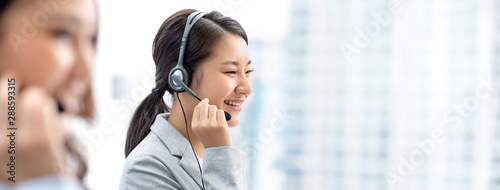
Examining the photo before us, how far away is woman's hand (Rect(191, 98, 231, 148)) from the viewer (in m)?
0.88

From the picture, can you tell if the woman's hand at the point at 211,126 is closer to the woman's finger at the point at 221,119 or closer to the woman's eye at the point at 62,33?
the woman's finger at the point at 221,119

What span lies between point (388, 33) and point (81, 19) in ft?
21.4

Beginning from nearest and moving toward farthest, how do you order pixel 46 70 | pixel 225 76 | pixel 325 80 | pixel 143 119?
1. pixel 46 70
2. pixel 225 76
3. pixel 143 119
4. pixel 325 80

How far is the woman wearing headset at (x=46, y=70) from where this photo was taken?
526mm

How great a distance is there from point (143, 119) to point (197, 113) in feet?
0.83

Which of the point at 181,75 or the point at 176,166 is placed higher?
the point at 181,75

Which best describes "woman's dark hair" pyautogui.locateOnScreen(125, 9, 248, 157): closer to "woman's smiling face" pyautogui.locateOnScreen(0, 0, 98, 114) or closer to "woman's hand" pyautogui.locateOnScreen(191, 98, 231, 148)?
"woman's hand" pyautogui.locateOnScreen(191, 98, 231, 148)

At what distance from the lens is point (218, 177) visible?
879mm

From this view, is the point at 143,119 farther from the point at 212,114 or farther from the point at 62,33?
the point at 62,33

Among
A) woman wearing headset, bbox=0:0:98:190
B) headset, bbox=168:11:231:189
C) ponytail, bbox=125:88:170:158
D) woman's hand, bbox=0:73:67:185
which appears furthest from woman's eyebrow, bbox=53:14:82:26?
ponytail, bbox=125:88:170:158

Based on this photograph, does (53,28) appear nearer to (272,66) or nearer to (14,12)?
(14,12)

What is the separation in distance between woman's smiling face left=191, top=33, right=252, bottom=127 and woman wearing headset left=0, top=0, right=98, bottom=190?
0.98 ft

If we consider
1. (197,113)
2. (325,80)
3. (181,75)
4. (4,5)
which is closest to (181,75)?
(181,75)

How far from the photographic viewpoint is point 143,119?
1104mm
